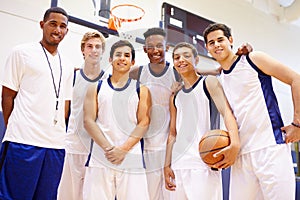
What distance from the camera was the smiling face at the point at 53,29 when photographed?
2.30m

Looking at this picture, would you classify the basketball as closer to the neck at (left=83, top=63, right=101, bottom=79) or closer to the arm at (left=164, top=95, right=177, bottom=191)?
the arm at (left=164, top=95, right=177, bottom=191)

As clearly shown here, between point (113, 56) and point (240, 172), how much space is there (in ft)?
3.56

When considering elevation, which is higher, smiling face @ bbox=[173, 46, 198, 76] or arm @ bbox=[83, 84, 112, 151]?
smiling face @ bbox=[173, 46, 198, 76]

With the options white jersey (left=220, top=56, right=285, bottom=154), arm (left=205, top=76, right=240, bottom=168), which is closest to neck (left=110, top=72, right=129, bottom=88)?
arm (left=205, top=76, right=240, bottom=168)

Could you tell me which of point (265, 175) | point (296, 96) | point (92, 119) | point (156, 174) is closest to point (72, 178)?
point (92, 119)

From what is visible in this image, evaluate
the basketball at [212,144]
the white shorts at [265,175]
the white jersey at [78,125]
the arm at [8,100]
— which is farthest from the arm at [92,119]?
the white shorts at [265,175]

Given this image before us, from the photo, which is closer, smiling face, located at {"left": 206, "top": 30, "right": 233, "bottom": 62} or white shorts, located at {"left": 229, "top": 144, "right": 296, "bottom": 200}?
white shorts, located at {"left": 229, "top": 144, "right": 296, "bottom": 200}

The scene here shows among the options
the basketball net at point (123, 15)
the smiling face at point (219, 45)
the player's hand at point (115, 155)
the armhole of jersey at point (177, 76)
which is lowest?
the player's hand at point (115, 155)

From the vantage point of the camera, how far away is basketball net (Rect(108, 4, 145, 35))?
3535 millimetres

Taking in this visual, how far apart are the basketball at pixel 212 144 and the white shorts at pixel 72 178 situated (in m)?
0.84

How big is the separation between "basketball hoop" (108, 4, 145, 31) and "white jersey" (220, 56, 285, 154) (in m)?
1.74

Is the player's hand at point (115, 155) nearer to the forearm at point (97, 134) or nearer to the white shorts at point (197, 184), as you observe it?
the forearm at point (97, 134)

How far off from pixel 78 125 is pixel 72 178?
368 mm

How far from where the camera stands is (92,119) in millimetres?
2121
